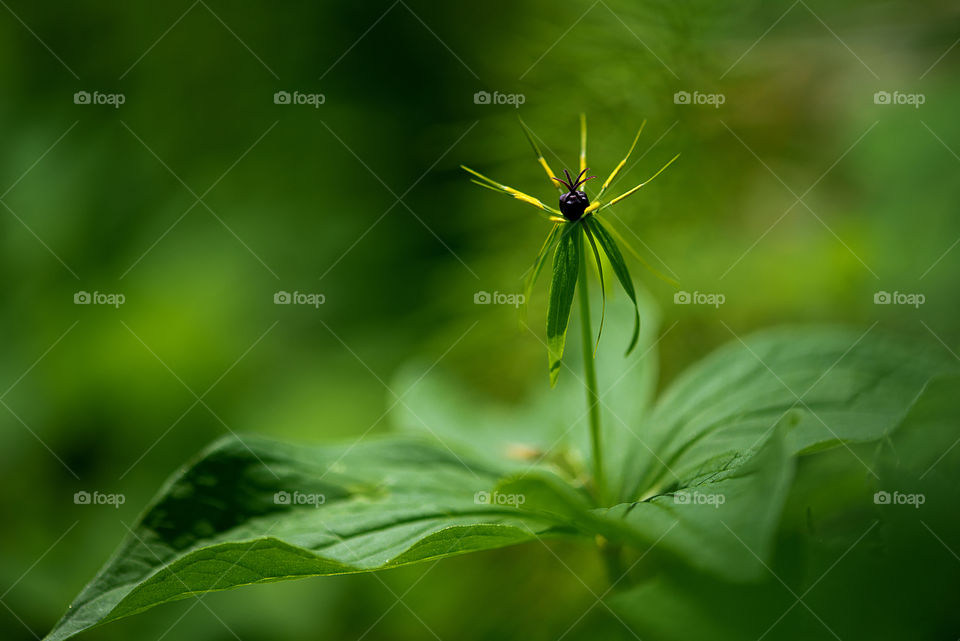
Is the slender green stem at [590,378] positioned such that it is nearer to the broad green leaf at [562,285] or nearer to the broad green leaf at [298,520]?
the broad green leaf at [562,285]

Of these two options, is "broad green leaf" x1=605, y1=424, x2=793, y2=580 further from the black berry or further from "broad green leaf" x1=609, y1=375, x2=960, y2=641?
the black berry

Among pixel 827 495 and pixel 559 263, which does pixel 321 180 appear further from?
pixel 827 495

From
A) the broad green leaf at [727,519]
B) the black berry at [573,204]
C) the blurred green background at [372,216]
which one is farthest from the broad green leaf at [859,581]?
the blurred green background at [372,216]

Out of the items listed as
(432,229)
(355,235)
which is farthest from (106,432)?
(432,229)

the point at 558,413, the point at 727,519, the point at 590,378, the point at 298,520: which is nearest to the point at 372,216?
the point at 558,413

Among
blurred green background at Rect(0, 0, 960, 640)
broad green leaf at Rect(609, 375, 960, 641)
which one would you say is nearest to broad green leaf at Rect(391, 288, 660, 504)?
blurred green background at Rect(0, 0, 960, 640)

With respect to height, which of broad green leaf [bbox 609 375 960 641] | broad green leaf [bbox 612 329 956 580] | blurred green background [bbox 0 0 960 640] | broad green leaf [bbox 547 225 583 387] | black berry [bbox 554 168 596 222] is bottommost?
broad green leaf [bbox 609 375 960 641]
